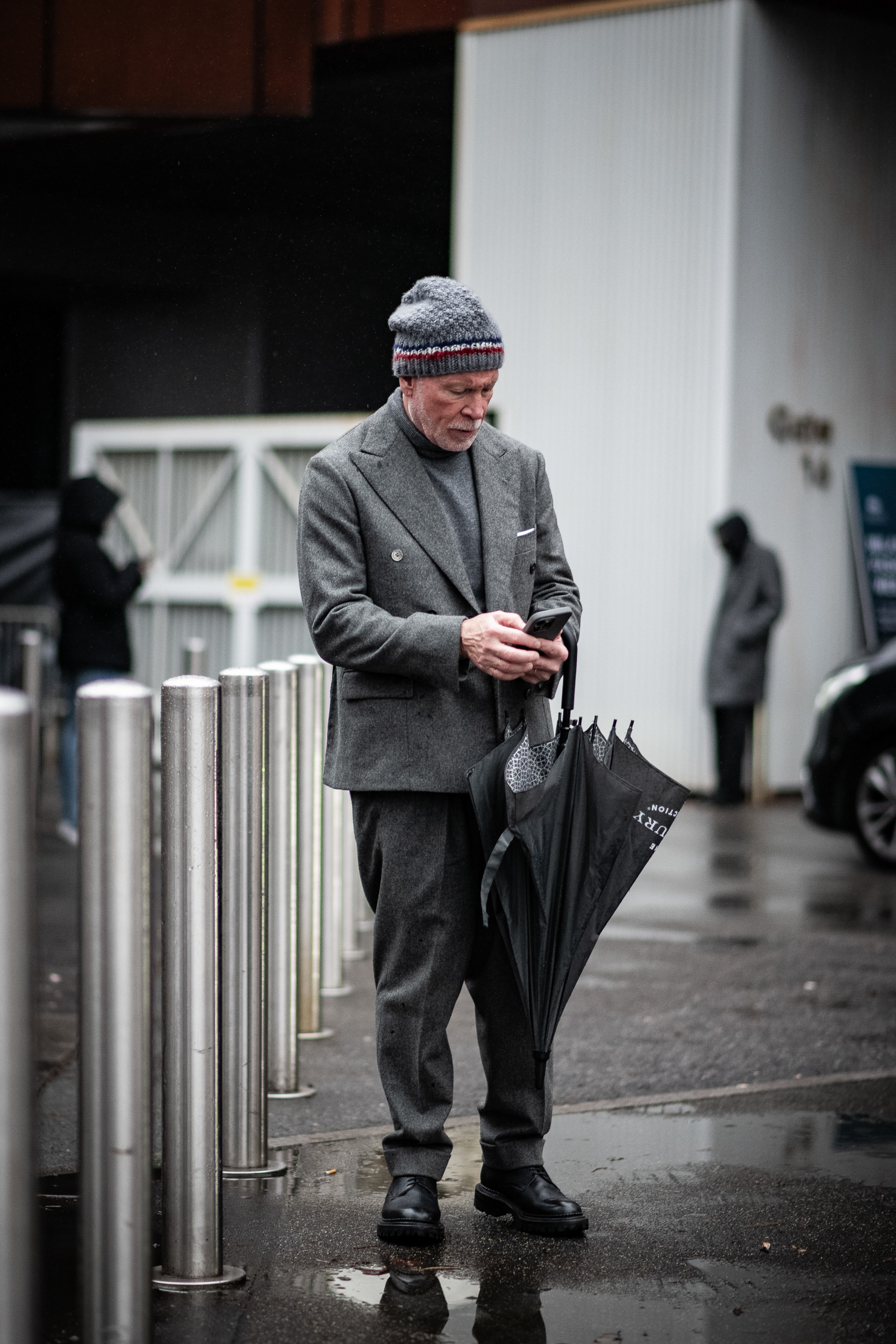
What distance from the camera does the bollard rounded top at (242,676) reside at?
4332 millimetres

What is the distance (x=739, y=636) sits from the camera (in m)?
14.2

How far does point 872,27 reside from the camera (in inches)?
618

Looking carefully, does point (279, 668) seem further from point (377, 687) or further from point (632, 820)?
point (632, 820)

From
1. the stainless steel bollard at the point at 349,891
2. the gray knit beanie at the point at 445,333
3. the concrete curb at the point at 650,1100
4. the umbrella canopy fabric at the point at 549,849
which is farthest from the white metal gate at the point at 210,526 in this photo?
the umbrella canopy fabric at the point at 549,849

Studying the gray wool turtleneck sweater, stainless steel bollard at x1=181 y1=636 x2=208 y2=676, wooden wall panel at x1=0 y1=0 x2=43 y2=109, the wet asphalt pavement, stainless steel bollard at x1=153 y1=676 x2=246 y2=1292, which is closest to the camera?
the wet asphalt pavement

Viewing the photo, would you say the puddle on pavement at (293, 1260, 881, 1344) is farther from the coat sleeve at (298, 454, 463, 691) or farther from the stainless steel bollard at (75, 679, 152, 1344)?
the coat sleeve at (298, 454, 463, 691)

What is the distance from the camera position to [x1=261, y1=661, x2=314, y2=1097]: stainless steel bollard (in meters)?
5.20

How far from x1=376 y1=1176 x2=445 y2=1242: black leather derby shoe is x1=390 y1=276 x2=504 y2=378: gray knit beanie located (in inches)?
68.4

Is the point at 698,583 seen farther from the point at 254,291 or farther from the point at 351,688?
the point at 351,688

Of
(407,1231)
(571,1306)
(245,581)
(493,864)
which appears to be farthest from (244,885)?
(245,581)

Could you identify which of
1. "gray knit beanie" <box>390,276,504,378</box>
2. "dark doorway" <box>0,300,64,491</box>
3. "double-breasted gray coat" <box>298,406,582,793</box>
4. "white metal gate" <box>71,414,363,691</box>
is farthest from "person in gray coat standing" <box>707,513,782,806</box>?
"gray knit beanie" <box>390,276,504,378</box>

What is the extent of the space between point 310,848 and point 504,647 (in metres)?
2.13

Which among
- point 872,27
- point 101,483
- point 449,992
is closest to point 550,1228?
point 449,992

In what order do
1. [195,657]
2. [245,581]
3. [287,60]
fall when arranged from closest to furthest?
1. [287,60]
2. [195,657]
3. [245,581]
